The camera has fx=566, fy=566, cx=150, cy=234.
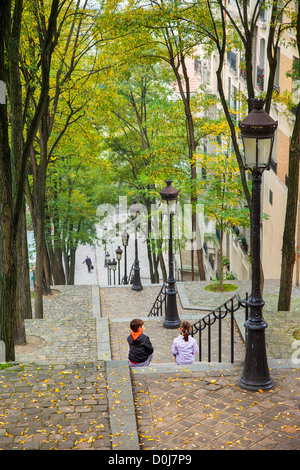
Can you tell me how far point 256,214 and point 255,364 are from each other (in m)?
2.06

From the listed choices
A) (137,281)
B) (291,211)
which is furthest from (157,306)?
(291,211)

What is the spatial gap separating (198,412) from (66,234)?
70.7ft

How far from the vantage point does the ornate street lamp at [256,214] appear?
7.45 m

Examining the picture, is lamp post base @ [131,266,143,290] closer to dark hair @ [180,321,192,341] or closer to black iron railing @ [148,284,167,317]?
black iron railing @ [148,284,167,317]

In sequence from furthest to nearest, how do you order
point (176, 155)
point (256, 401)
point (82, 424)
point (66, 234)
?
point (66, 234)
point (176, 155)
point (256, 401)
point (82, 424)

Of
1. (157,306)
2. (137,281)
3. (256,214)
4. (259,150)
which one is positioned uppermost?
(259,150)

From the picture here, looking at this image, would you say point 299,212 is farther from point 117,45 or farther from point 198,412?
point 198,412

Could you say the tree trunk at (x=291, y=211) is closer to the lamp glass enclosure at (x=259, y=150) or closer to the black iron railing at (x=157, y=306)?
the black iron railing at (x=157, y=306)

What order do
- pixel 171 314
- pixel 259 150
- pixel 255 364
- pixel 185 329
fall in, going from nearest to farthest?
pixel 259 150 → pixel 255 364 → pixel 185 329 → pixel 171 314

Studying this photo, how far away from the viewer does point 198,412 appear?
23.2ft

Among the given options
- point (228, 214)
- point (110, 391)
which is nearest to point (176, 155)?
point (228, 214)

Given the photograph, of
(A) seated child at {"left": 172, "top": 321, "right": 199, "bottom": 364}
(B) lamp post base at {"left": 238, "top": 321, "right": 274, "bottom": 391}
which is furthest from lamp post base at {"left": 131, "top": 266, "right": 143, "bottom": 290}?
(B) lamp post base at {"left": 238, "top": 321, "right": 274, "bottom": 391}

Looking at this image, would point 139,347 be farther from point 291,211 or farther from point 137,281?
point 137,281

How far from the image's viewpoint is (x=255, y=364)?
7777 millimetres
